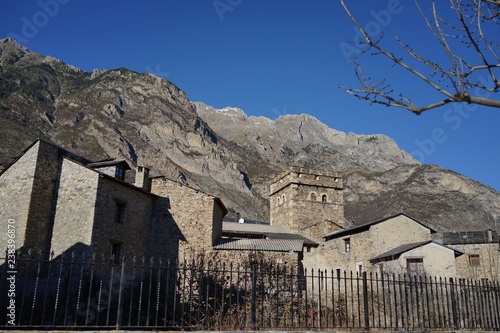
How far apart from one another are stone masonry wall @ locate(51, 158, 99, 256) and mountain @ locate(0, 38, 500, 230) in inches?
2133

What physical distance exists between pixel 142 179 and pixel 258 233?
1269cm

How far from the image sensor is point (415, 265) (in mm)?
25047

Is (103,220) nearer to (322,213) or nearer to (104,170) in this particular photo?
(104,170)

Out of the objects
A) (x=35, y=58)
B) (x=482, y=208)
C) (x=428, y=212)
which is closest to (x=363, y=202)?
(x=428, y=212)

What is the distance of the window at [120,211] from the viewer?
21.4m

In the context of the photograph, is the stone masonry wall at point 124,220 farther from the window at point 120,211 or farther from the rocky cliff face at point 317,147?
the rocky cliff face at point 317,147

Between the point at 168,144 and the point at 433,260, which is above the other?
the point at 168,144

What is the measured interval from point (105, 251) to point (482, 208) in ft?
→ 315

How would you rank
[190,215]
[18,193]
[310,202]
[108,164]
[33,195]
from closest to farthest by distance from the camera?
[33,195] → [18,193] → [108,164] → [190,215] → [310,202]

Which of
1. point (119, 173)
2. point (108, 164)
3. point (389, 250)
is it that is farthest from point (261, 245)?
point (108, 164)

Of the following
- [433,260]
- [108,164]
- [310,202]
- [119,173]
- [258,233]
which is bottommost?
[433,260]

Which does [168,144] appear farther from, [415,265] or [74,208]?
[415,265]

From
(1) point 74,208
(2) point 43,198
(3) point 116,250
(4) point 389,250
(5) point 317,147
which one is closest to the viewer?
(2) point 43,198

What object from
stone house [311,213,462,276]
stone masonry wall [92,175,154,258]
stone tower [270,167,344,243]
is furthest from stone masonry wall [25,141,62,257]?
stone tower [270,167,344,243]
